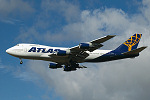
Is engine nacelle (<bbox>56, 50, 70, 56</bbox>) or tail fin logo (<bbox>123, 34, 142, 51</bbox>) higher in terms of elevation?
tail fin logo (<bbox>123, 34, 142, 51</bbox>)

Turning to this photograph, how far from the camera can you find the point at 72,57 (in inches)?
2199

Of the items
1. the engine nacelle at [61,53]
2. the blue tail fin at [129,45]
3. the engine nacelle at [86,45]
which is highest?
the blue tail fin at [129,45]

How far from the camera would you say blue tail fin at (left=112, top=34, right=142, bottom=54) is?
Result: 60519mm

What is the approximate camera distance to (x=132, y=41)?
206 ft

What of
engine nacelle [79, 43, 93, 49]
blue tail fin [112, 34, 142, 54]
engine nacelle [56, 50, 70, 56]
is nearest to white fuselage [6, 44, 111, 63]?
engine nacelle [56, 50, 70, 56]

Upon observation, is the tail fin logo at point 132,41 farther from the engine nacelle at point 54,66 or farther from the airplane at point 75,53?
the engine nacelle at point 54,66

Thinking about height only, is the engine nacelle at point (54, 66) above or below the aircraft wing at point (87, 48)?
below

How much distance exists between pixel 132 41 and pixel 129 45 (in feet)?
5.13

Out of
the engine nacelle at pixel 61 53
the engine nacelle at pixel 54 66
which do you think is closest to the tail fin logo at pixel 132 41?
the engine nacelle at pixel 61 53

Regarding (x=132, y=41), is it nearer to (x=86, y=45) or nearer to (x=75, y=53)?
(x=75, y=53)

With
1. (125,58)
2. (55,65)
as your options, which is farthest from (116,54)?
(55,65)

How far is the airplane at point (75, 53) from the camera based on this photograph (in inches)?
2041

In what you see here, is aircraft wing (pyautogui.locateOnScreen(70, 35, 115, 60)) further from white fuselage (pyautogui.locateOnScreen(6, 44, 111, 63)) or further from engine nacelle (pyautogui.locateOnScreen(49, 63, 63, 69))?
engine nacelle (pyautogui.locateOnScreen(49, 63, 63, 69))

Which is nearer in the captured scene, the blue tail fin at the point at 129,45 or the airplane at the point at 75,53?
the airplane at the point at 75,53
